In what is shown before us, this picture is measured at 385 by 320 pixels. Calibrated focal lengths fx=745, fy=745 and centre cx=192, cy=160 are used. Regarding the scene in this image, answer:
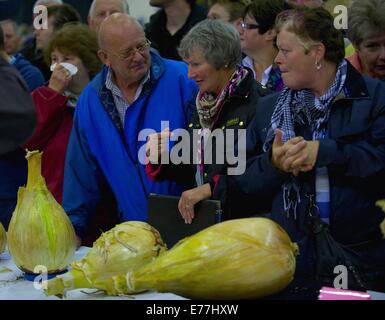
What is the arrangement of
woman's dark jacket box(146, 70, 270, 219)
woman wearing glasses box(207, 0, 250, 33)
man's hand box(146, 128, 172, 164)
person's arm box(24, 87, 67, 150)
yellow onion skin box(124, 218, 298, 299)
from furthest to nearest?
woman wearing glasses box(207, 0, 250, 33) → person's arm box(24, 87, 67, 150) → woman's dark jacket box(146, 70, 270, 219) → man's hand box(146, 128, 172, 164) → yellow onion skin box(124, 218, 298, 299)

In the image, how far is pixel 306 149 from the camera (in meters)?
1.94

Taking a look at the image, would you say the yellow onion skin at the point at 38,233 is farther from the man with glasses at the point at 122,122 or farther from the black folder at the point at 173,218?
the man with glasses at the point at 122,122

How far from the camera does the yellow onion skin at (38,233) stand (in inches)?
74.0

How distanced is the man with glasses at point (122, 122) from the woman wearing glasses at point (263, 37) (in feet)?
Answer: 1.24

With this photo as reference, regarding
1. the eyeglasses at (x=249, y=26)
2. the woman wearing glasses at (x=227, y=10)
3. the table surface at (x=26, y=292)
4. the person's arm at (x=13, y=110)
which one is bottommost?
the table surface at (x=26, y=292)

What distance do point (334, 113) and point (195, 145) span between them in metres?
0.57

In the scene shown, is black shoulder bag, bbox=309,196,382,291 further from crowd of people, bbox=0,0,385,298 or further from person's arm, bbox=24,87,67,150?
person's arm, bbox=24,87,67,150

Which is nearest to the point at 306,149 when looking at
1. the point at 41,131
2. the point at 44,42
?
the point at 41,131

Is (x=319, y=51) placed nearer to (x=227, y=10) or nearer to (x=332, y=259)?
(x=332, y=259)

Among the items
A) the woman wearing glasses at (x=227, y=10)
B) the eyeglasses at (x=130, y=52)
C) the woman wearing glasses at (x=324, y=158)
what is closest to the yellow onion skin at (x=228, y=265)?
the woman wearing glasses at (x=324, y=158)

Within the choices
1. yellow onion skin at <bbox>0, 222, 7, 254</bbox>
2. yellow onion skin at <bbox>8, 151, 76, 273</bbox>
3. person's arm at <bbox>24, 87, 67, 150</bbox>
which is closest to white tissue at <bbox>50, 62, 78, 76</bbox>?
person's arm at <bbox>24, 87, 67, 150</bbox>

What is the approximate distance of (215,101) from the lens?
245 cm

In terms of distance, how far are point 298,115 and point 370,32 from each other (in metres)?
0.53

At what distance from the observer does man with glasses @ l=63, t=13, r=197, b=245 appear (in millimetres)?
2697
